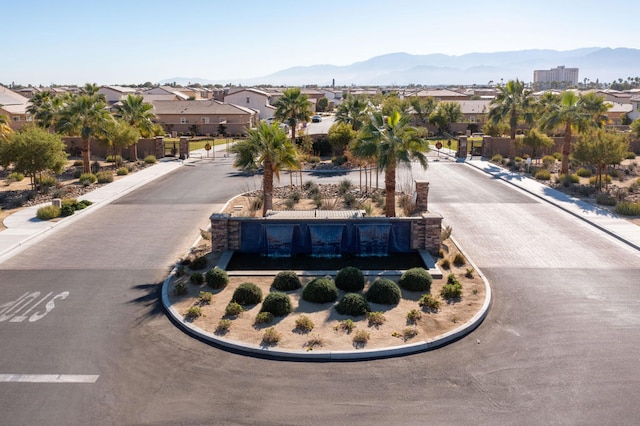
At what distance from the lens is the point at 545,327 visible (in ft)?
51.5

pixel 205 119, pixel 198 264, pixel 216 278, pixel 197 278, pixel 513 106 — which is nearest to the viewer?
pixel 216 278

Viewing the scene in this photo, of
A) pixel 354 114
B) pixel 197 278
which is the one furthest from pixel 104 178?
pixel 197 278

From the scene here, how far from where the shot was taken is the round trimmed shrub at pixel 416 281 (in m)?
18.0

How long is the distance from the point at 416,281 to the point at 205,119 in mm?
63771

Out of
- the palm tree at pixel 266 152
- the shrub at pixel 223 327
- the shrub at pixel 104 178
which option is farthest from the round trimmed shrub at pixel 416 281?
the shrub at pixel 104 178

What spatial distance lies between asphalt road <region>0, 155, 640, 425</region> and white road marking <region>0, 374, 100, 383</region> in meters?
0.05

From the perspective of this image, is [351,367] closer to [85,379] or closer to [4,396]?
[85,379]

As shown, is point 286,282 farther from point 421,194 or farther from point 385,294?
point 421,194

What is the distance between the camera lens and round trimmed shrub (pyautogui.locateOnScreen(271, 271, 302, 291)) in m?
18.1

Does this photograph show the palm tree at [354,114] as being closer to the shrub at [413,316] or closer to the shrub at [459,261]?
the shrub at [459,261]

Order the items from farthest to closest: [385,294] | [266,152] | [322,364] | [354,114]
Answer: [354,114] < [266,152] < [385,294] < [322,364]

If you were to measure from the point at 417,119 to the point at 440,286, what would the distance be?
6497 centimetres

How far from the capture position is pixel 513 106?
48.5 meters

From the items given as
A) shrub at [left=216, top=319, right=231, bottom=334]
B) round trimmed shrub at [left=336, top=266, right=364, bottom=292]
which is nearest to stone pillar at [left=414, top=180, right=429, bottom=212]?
round trimmed shrub at [left=336, top=266, right=364, bottom=292]
